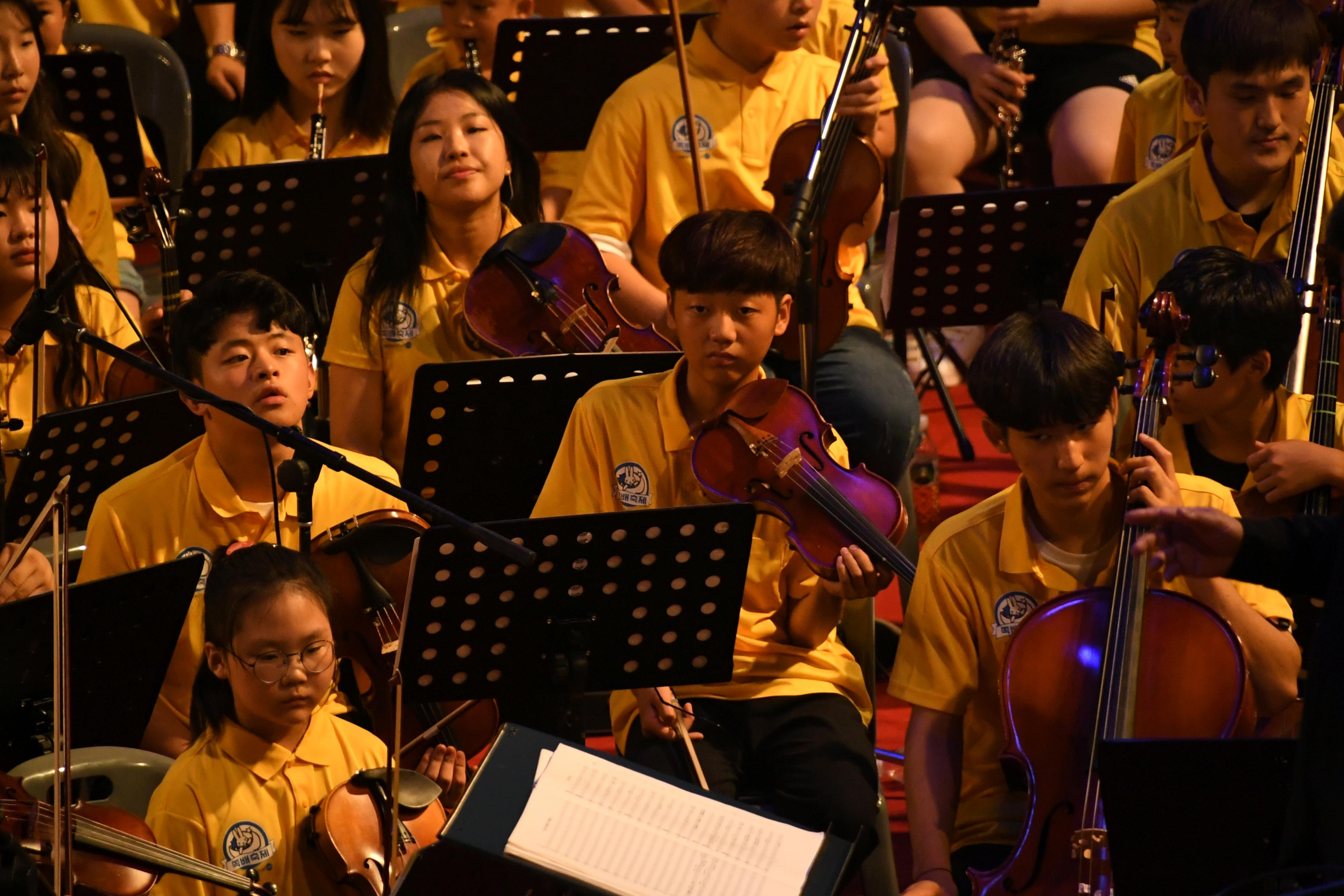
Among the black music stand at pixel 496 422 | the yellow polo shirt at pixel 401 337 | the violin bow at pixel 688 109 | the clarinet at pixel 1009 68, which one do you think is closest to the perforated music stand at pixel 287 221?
the yellow polo shirt at pixel 401 337

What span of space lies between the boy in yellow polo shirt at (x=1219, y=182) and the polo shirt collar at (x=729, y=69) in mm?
983

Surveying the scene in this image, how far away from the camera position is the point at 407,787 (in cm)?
234

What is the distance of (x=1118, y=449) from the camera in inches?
118

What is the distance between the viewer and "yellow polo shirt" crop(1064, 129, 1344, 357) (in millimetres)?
3271

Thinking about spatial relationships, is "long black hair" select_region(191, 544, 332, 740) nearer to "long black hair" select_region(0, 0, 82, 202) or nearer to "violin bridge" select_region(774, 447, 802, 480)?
"violin bridge" select_region(774, 447, 802, 480)

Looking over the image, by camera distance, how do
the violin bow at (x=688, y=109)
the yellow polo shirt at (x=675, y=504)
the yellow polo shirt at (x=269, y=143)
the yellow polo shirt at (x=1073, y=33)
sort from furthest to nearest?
the yellow polo shirt at (x=1073, y=33), the yellow polo shirt at (x=269, y=143), the violin bow at (x=688, y=109), the yellow polo shirt at (x=675, y=504)

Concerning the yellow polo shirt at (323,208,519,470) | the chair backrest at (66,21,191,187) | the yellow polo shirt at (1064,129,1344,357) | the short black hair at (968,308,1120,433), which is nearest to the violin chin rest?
the short black hair at (968,308,1120,433)

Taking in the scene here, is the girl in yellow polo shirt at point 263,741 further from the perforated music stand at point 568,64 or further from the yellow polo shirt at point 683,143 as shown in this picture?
the perforated music stand at point 568,64

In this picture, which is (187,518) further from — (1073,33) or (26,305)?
(1073,33)

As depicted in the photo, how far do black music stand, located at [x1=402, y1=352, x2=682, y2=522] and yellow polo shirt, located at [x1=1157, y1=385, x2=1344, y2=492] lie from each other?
897mm

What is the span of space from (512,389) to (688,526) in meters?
0.69

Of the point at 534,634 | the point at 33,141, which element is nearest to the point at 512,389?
the point at 534,634

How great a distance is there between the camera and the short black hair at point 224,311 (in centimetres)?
292

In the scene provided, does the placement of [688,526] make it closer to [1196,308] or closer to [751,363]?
[751,363]
